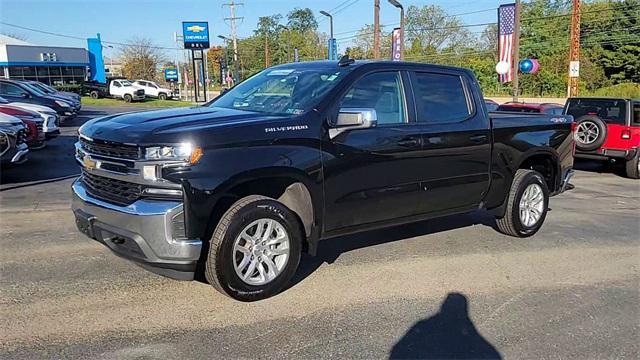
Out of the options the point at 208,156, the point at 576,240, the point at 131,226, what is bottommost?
the point at 576,240

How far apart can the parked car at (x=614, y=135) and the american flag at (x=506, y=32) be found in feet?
41.9

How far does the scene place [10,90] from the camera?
1992 centimetres

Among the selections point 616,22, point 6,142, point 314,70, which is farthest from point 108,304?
point 616,22

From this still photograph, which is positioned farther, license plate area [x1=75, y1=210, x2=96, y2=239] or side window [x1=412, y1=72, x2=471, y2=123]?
side window [x1=412, y1=72, x2=471, y2=123]

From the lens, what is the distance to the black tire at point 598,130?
1087 cm

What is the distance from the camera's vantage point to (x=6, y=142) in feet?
28.8

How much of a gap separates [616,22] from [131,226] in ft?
252

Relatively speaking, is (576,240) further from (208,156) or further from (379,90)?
(208,156)

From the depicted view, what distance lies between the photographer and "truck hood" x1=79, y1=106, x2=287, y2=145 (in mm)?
3871

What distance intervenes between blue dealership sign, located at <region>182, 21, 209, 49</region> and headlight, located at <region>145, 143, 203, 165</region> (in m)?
41.6

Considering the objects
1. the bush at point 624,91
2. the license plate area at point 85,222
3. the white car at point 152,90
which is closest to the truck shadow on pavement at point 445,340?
the license plate area at point 85,222

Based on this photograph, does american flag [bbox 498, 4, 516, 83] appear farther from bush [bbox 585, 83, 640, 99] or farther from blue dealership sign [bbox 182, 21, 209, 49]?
bush [bbox 585, 83, 640, 99]

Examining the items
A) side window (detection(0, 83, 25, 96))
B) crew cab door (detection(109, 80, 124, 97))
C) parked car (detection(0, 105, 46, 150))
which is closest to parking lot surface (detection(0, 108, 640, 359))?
parked car (detection(0, 105, 46, 150))

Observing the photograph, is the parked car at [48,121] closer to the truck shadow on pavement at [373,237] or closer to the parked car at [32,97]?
the parked car at [32,97]
